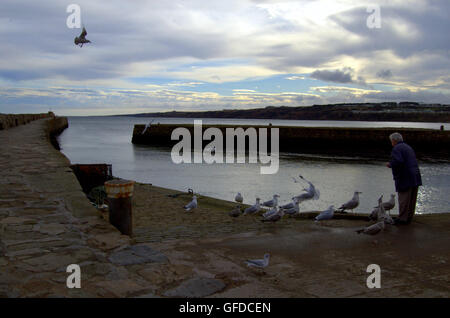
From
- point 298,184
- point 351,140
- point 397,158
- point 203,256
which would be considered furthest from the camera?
point 351,140

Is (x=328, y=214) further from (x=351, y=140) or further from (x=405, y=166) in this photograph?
(x=351, y=140)

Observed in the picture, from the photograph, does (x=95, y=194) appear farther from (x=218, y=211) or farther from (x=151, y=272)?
(x=151, y=272)

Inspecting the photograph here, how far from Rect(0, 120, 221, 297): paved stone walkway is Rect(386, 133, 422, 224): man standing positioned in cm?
444

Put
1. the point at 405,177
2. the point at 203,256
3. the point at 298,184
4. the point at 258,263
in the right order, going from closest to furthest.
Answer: the point at 258,263, the point at 203,256, the point at 405,177, the point at 298,184

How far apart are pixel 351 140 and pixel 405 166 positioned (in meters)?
40.5

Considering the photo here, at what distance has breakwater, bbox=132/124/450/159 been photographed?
135ft

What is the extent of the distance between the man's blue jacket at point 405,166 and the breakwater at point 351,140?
106 feet

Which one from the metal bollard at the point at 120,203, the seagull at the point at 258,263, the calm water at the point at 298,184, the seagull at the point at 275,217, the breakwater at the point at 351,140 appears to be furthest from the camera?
the breakwater at the point at 351,140

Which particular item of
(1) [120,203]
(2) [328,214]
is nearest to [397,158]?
(2) [328,214]

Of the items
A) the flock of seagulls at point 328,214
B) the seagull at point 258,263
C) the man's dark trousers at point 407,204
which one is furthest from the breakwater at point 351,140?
the seagull at point 258,263

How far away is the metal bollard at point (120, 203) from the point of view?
4.96 meters

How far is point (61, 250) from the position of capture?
418cm

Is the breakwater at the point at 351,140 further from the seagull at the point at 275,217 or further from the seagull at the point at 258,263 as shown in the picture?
the seagull at the point at 258,263

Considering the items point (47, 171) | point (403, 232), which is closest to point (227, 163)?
point (47, 171)
